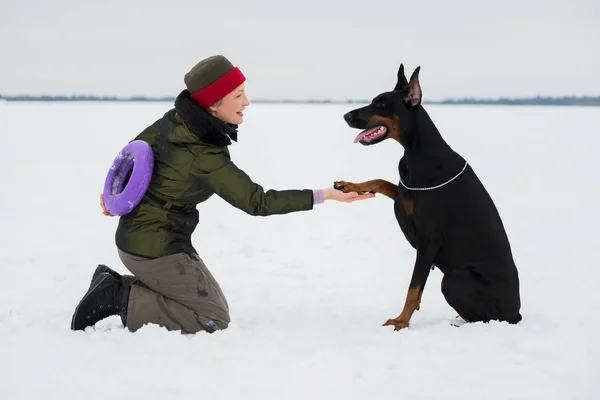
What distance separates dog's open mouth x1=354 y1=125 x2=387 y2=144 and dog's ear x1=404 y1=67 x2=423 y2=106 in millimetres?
237

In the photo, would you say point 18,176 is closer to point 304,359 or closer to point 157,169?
point 157,169

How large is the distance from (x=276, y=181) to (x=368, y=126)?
7449mm

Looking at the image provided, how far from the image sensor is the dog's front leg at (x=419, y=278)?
3906mm

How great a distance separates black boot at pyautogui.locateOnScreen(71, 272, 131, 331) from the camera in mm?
3914

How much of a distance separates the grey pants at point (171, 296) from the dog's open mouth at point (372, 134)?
4.46 ft

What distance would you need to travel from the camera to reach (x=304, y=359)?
3398 mm

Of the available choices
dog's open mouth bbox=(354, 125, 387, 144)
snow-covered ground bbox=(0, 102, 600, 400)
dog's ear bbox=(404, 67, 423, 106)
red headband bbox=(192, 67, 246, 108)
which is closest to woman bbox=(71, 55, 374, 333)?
red headband bbox=(192, 67, 246, 108)

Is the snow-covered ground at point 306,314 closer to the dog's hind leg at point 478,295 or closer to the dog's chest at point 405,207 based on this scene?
the dog's hind leg at point 478,295

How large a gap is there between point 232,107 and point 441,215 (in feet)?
4.91

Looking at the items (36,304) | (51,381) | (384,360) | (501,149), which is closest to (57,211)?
(36,304)

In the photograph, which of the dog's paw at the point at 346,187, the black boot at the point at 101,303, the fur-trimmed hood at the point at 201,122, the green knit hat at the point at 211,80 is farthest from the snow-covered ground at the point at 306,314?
the green knit hat at the point at 211,80

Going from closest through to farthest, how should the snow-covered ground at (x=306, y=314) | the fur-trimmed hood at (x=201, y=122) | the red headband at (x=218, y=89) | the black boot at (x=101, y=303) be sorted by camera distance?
the snow-covered ground at (x=306, y=314) < the fur-trimmed hood at (x=201, y=122) < the red headband at (x=218, y=89) < the black boot at (x=101, y=303)

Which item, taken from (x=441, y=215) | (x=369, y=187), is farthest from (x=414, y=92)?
(x=441, y=215)

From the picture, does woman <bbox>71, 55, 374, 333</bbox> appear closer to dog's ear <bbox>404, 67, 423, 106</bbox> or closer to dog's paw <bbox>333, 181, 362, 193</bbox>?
dog's paw <bbox>333, 181, 362, 193</bbox>
